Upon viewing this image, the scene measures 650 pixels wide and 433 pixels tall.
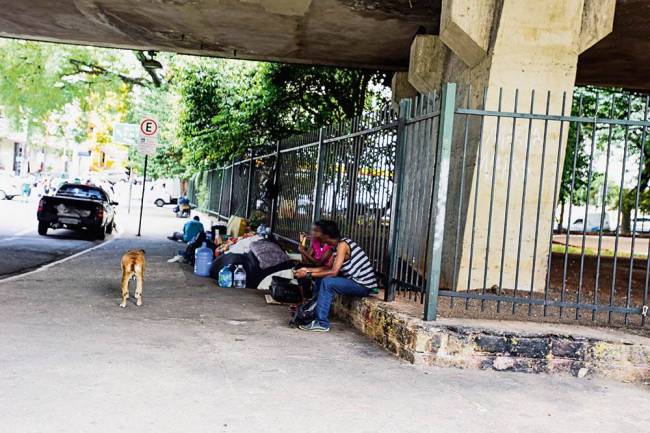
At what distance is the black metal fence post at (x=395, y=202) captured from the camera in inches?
282

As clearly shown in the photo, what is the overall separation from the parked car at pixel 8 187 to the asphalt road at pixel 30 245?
15743 mm

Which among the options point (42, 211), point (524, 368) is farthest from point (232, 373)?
point (42, 211)

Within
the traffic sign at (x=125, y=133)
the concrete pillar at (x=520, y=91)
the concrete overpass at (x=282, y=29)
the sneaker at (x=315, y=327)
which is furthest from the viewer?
the traffic sign at (x=125, y=133)

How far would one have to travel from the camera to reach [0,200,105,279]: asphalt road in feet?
39.4

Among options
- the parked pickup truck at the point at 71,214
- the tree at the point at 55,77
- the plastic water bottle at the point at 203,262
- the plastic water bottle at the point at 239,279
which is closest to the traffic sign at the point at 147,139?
the parked pickup truck at the point at 71,214

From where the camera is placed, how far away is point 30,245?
1512 centimetres

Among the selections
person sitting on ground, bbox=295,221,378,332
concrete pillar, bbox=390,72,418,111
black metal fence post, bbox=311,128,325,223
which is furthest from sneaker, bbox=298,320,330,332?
concrete pillar, bbox=390,72,418,111

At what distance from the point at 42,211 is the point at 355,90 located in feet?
29.4

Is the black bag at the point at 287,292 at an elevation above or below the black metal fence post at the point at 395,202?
below

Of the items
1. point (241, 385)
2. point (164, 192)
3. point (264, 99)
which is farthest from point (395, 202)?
point (164, 192)

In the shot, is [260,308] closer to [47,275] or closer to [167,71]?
[47,275]

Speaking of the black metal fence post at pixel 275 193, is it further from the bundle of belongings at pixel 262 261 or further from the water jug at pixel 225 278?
the water jug at pixel 225 278

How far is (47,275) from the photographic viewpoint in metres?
10.3

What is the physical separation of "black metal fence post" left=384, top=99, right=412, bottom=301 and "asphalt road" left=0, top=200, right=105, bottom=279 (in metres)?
6.55
